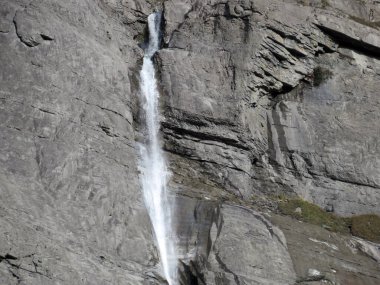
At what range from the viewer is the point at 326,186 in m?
27.4

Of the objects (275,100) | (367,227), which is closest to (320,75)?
(275,100)

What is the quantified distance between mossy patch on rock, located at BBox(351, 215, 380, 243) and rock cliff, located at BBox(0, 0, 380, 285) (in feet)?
2.70

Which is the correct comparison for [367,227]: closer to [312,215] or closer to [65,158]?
[312,215]

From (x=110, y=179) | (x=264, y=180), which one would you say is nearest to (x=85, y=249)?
(x=110, y=179)

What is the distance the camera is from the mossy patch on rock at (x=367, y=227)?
25297 mm

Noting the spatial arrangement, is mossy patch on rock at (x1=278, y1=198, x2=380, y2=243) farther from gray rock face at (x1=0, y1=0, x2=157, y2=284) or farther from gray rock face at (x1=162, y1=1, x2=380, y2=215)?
gray rock face at (x1=0, y1=0, x2=157, y2=284)

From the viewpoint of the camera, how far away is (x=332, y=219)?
2602cm

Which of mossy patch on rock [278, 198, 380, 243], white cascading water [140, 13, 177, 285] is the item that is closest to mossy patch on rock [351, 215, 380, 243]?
mossy patch on rock [278, 198, 380, 243]

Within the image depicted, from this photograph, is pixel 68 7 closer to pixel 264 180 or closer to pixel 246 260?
pixel 264 180

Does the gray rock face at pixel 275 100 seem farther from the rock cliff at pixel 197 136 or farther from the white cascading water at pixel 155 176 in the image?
the white cascading water at pixel 155 176

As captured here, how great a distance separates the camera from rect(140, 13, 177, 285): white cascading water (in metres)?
20.6

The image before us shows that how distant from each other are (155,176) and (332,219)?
8.69 m

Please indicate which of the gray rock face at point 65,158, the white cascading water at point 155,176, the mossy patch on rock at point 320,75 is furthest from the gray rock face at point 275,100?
the gray rock face at point 65,158

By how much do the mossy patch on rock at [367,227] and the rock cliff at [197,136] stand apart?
2.70 feet
